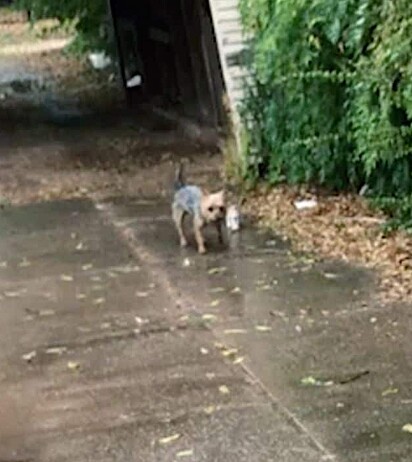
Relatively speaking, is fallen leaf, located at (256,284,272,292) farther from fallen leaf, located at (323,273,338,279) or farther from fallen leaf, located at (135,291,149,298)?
fallen leaf, located at (135,291,149,298)

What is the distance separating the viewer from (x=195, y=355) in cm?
662

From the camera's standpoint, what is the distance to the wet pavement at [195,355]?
5449mm

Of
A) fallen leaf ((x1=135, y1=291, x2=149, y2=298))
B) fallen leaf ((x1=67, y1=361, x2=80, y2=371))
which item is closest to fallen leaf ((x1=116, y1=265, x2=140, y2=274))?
fallen leaf ((x1=135, y1=291, x2=149, y2=298))

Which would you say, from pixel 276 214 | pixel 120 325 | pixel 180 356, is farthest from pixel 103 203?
pixel 180 356

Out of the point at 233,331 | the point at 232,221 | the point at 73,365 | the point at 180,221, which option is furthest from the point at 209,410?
the point at 232,221

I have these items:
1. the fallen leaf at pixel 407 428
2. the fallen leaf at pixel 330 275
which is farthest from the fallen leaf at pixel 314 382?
the fallen leaf at pixel 330 275

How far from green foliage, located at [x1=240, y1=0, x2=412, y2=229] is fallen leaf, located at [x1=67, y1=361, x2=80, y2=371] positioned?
287 cm

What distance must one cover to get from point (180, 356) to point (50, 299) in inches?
64.4

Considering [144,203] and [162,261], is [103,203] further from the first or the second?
[162,261]

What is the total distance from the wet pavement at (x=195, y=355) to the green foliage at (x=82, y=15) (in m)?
10.8

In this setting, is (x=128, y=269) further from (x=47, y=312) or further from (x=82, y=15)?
(x=82, y=15)

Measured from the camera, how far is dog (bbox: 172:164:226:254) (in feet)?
29.9

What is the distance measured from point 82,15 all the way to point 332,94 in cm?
1149

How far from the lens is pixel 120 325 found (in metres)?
7.30
